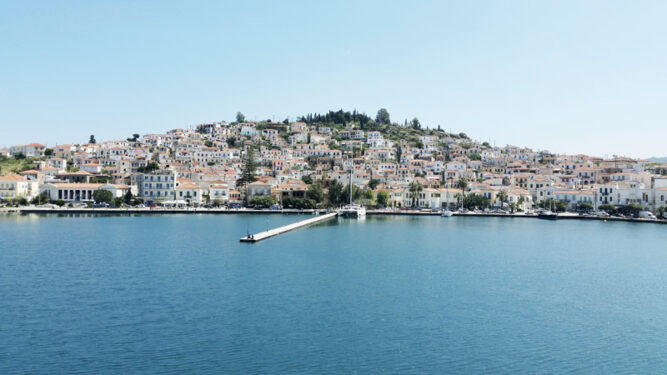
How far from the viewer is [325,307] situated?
18531 millimetres

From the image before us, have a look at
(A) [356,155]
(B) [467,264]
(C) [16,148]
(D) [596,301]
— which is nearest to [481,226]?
(B) [467,264]

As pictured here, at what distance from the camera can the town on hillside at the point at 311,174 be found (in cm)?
6688

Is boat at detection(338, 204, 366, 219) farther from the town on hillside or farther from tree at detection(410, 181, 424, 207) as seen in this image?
tree at detection(410, 181, 424, 207)

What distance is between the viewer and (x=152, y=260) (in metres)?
27.3

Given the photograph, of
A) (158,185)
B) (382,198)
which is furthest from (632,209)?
(158,185)

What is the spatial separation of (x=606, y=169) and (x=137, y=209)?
66325 mm

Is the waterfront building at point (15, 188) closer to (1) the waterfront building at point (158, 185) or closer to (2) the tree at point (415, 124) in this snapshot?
(1) the waterfront building at point (158, 185)

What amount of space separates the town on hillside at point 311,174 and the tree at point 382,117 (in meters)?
17.3

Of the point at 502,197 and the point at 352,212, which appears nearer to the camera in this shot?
the point at 352,212

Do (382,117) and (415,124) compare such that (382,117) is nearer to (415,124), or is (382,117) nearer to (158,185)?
(415,124)

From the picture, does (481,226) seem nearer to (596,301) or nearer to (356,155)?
(596,301)

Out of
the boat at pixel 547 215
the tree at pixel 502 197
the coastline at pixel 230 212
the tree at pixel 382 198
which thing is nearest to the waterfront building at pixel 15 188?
the coastline at pixel 230 212

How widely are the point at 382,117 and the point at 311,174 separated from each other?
54.3 meters

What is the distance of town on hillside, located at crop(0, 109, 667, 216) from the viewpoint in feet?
219
